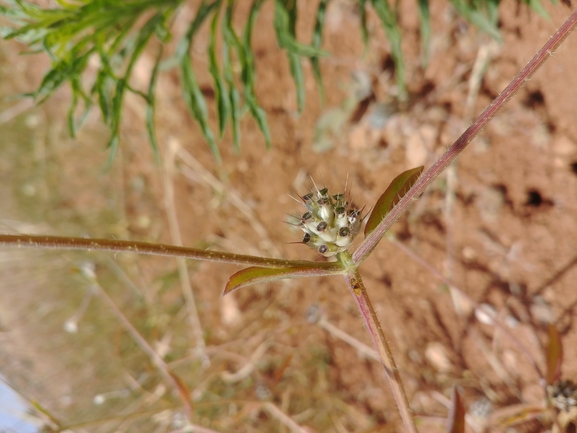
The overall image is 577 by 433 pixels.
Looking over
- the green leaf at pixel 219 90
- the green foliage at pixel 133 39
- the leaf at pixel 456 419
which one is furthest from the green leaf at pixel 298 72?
the leaf at pixel 456 419

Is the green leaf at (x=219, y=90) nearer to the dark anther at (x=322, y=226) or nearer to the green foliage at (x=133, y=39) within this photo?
the green foliage at (x=133, y=39)

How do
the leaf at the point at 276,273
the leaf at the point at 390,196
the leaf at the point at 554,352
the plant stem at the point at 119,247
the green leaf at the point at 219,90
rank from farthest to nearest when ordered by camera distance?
the green leaf at the point at 219,90
the leaf at the point at 554,352
the leaf at the point at 390,196
the leaf at the point at 276,273
the plant stem at the point at 119,247

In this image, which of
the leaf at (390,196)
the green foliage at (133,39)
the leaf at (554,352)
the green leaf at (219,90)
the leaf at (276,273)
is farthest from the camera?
the green leaf at (219,90)

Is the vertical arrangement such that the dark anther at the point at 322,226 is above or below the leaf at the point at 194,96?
below

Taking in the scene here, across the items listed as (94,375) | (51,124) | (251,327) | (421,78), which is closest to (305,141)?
(421,78)

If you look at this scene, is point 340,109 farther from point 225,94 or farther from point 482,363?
point 482,363

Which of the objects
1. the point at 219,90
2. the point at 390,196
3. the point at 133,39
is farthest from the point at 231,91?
the point at 390,196

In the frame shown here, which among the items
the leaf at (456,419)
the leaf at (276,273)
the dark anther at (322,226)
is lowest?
the leaf at (456,419)
